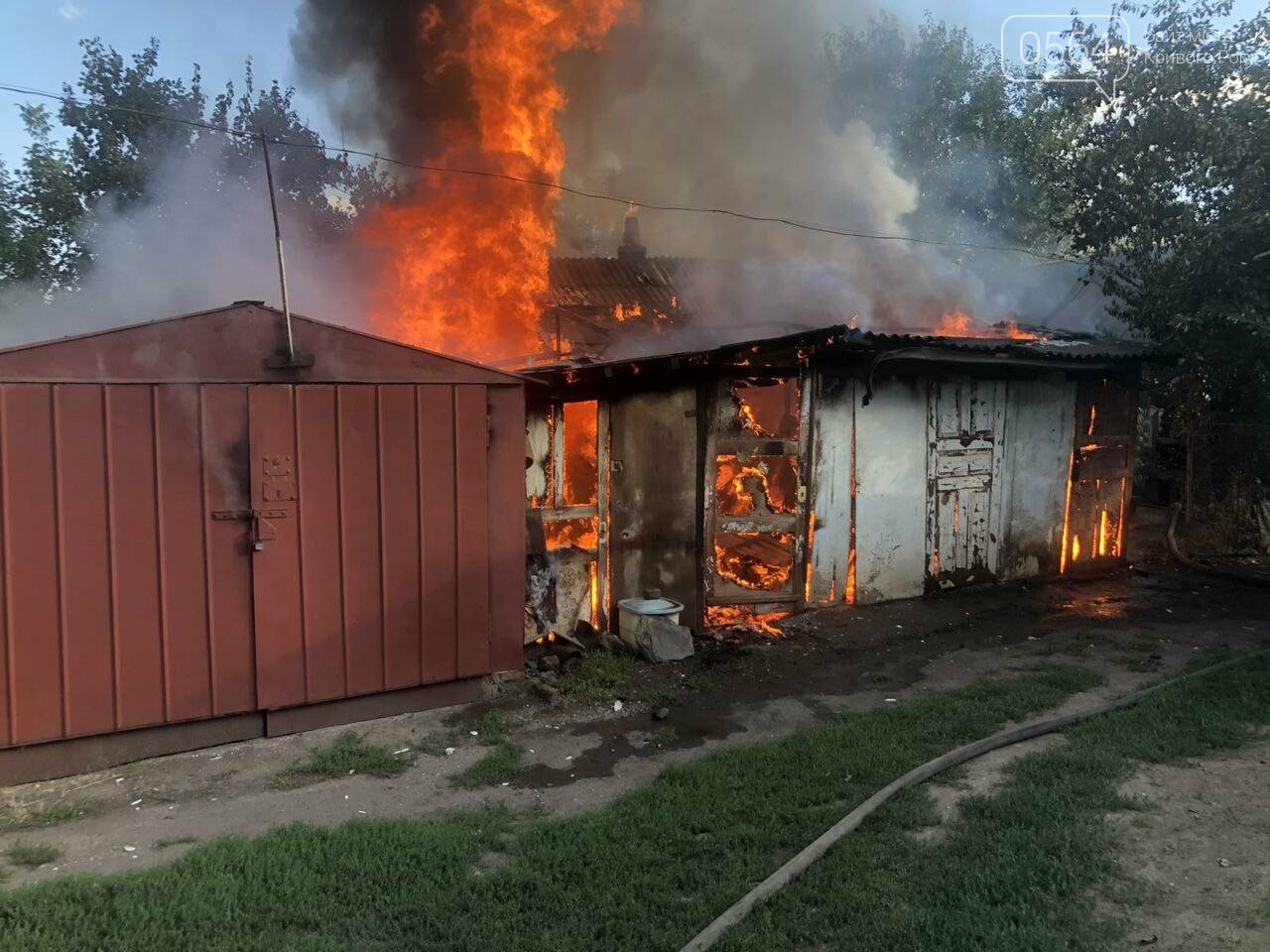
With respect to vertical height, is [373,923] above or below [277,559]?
below

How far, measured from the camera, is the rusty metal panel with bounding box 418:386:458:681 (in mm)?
6781

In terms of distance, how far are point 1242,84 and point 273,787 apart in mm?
14078

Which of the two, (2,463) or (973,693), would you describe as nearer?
(2,463)

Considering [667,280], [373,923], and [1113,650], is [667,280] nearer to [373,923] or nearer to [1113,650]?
[1113,650]

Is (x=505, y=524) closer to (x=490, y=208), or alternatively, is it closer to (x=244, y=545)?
(x=244, y=545)

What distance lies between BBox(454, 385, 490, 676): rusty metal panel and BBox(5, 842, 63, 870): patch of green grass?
3105 millimetres

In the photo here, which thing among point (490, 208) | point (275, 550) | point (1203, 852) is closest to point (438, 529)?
point (275, 550)

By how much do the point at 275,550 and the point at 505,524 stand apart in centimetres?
195

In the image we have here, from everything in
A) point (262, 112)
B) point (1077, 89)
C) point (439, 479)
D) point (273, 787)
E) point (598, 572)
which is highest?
point (262, 112)

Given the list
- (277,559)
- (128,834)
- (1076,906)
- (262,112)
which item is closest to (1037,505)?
(1076,906)

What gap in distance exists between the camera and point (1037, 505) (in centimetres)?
→ 1167

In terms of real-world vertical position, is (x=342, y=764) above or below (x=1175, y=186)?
below

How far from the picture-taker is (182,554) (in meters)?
5.93

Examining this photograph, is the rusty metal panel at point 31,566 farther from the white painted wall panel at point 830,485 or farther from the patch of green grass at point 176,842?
the white painted wall panel at point 830,485
